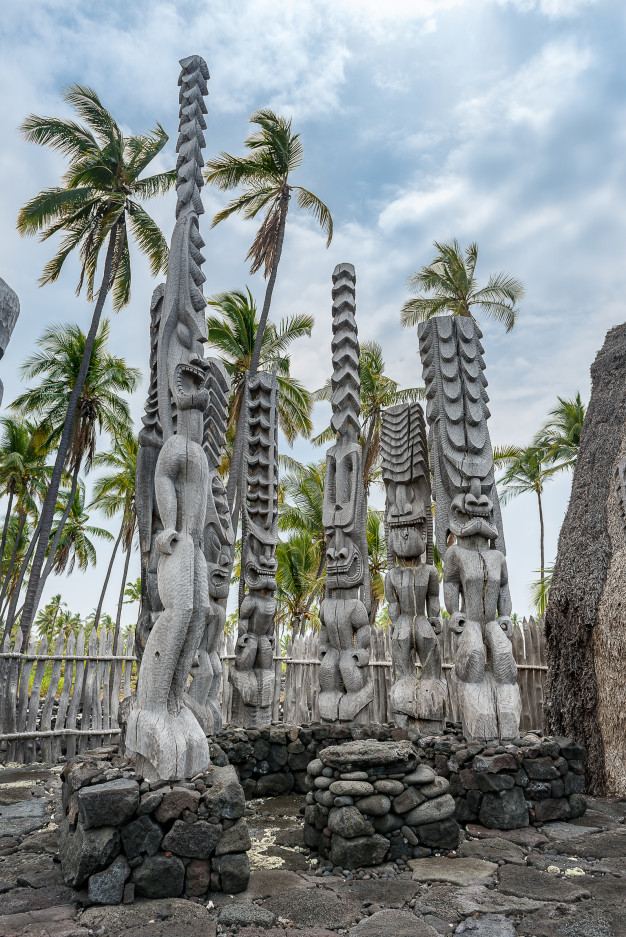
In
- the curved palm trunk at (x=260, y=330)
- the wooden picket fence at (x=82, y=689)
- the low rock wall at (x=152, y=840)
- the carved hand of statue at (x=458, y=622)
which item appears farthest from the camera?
the curved palm trunk at (x=260, y=330)

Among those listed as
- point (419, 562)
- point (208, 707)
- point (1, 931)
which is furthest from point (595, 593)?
point (1, 931)

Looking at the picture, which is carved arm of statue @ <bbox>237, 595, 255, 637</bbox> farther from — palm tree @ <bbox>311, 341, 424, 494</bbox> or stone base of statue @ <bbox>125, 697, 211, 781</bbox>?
palm tree @ <bbox>311, 341, 424, 494</bbox>

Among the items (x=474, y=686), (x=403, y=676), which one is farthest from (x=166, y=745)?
(x=403, y=676)

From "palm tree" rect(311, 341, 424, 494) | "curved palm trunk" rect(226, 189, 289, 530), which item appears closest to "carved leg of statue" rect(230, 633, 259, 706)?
"curved palm trunk" rect(226, 189, 289, 530)

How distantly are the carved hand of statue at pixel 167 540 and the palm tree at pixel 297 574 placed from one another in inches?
938

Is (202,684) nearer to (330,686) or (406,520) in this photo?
(330,686)

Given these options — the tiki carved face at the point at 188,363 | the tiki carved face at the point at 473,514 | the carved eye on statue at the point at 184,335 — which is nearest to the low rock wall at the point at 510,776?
the tiki carved face at the point at 473,514

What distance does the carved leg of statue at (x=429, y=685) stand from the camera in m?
6.55

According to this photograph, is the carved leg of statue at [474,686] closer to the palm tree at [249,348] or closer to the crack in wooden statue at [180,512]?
the crack in wooden statue at [180,512]

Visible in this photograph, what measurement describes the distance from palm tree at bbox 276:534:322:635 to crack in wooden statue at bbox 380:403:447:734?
20.4 m

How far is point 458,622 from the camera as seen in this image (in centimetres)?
595

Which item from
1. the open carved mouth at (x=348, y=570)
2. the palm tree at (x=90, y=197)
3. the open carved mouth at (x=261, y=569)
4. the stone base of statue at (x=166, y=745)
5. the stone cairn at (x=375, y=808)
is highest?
the palm tree at (x=90, y=197)

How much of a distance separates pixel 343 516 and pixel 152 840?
4.22 meters

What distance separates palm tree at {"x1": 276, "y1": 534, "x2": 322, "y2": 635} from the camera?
28.6 meters
